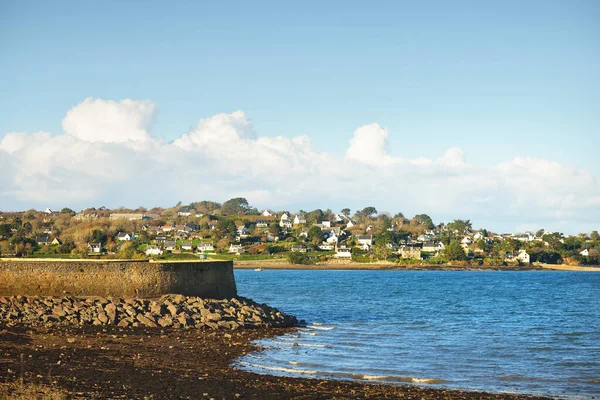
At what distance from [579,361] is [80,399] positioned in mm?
16765

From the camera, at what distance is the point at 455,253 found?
465 ft

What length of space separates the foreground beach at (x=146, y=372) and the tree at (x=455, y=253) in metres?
123

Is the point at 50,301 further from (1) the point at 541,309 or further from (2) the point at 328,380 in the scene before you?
(1) the point at 541,309

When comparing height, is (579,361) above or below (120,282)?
below

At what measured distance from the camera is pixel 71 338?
890 inches

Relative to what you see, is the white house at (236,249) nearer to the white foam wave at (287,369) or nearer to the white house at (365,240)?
the white house at (365,240)

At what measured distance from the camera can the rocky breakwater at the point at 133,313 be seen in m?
26.1

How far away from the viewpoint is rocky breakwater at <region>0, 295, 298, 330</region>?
26078 mm

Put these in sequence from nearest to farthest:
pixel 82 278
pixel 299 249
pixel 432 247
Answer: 1. pixel 82 278
2. pixel 299 249
3. pixel 432 247

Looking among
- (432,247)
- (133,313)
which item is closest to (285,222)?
(432,247)

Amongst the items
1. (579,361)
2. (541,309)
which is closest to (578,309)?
(541,309)

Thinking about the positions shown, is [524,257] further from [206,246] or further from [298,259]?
[206,246]

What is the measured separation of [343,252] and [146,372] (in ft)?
407

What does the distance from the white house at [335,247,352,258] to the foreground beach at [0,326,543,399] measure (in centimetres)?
11600
